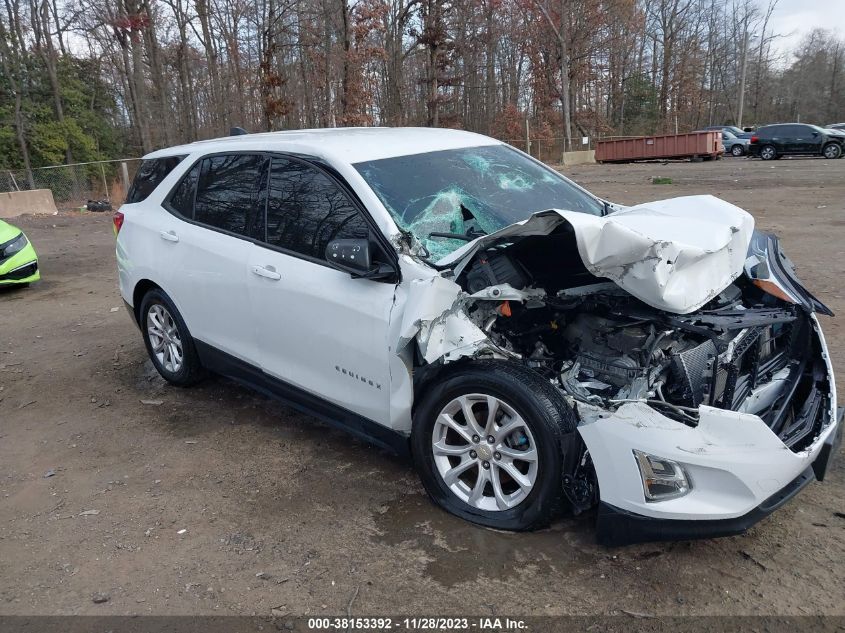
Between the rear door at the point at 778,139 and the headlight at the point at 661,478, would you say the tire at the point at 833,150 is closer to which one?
the rear door at the point at 778,139

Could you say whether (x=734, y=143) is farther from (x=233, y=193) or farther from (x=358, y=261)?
(x=358, y=261)

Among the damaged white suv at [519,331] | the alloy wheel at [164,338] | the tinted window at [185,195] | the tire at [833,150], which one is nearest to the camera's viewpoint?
the damaged white suv at [519,331]

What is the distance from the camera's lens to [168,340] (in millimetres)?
4898

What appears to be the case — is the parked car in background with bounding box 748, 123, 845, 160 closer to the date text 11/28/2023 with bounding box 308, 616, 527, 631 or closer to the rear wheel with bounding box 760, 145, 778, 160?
the rear wheel with bounding box 760, 145, 778, 160

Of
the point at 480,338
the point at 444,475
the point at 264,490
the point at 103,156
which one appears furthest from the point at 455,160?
the point at 103,156

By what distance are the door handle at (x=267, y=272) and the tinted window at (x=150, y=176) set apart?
60.1 inches

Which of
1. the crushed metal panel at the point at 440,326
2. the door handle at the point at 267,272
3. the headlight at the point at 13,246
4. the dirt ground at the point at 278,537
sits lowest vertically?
the dirt ground at the point at 278,537

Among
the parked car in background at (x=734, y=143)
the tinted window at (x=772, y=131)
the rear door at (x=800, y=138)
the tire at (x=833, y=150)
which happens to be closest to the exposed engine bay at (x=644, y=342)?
the tire at (x=833, y=150)

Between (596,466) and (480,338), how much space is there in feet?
2.40

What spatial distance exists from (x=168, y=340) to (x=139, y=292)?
20.3 inches

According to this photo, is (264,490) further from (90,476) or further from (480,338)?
(480,338)

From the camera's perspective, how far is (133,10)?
26891 millimetres

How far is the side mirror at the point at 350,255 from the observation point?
3.16 metres

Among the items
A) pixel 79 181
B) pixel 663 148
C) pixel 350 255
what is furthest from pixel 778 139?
pixel 350 255
